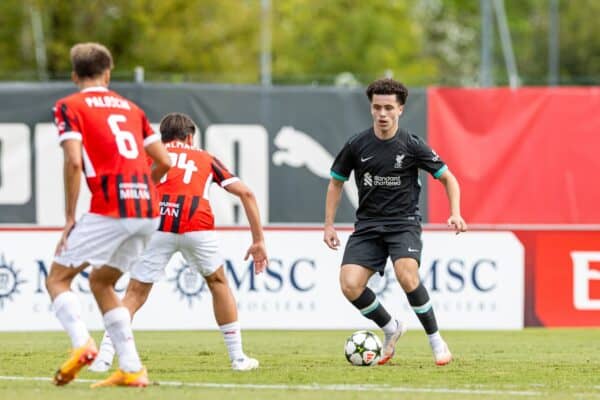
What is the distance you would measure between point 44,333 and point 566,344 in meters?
5.40

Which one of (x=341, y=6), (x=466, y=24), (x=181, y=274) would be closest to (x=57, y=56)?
(x=341, y=6)

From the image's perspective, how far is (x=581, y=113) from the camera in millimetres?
20016

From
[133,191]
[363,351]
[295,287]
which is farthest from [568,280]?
[133,191]

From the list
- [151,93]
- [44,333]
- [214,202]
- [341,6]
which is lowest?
[44,333]

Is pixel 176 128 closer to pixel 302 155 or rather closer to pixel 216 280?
pixel 216 280

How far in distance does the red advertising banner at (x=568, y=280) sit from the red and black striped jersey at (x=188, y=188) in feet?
21.7

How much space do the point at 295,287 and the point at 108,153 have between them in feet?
23.9

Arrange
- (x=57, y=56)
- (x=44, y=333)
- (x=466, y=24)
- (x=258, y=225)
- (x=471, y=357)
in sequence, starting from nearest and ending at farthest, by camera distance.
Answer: (x=258, y=225), (x=471, y=357), (x=44, y=333), (x=57, y=56), (x=466, y=24)

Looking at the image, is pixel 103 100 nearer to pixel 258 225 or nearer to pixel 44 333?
pixel 258 225

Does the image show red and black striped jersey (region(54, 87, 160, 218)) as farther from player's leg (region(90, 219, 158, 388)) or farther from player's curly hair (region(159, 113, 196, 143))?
player's curly hair (region(159, 113, 196, 143))

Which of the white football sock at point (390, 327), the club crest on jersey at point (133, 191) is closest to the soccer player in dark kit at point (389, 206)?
the white football sock at point (390, 327)

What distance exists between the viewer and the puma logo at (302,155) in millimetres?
19703

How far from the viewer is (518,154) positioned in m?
20.0

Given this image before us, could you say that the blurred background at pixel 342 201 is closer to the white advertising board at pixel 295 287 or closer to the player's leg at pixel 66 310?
the white advertising board at pixel 295 287
